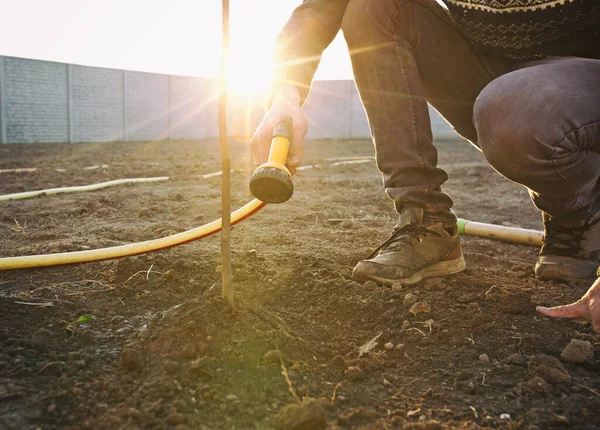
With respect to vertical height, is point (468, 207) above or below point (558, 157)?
below

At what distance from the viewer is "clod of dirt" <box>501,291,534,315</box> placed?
5.06 feet

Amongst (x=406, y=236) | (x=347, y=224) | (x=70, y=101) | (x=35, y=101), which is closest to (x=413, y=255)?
(x=406, y=236)

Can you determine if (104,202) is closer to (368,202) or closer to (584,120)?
(368,202)

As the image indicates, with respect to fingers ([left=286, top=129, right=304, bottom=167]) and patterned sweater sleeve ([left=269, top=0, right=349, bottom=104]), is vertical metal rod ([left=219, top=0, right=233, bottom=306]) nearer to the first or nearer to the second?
fingers ([left=286, top=129, right=304, bottom=167])

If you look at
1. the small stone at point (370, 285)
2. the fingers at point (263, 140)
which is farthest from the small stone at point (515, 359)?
the fingers at point (263, 140)

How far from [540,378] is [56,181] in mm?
4728

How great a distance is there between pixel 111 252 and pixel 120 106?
14.6 m

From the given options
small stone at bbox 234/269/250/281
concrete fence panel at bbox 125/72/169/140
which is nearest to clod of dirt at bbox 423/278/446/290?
small stone at bbox 234/269/250/281

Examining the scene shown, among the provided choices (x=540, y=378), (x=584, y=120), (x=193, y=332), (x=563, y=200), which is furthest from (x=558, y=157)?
(x=193, y=332)

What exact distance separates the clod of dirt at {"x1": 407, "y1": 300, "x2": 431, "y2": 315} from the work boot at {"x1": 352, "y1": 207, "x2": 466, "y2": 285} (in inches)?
7.8

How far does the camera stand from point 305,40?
186 centimetres

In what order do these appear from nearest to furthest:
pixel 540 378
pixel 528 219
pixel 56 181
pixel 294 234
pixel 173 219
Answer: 1. pixel 540 378
2. pixel 294 234
3. pixel 173 219
4. pixel 528 219
5. pixel 56 181

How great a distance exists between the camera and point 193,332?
1232mm

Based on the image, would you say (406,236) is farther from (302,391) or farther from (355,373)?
(302,391)
